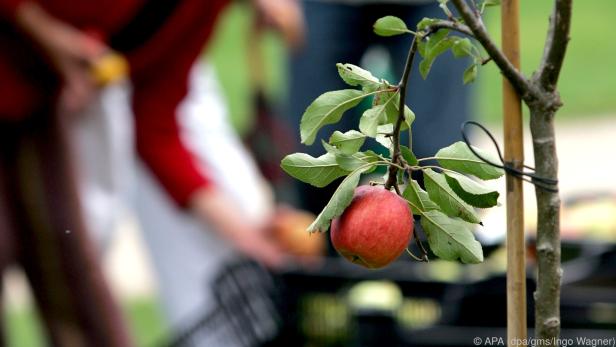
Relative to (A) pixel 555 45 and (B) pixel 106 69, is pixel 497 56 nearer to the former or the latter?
(A) pixel 555 45

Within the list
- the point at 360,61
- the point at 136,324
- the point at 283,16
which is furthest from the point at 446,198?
the point at 136,324

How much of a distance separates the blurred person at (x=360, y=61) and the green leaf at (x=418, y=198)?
2.88 metres

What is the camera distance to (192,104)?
3.89m

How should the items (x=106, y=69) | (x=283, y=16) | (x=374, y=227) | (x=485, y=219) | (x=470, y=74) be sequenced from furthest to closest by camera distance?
1. (x=283, y=16)
2. (x=485, y=219)
3. (x=106, y=69)
4. (x=470, y=74)
5. (x=374, y=227)

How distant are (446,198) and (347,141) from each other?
0.28ft

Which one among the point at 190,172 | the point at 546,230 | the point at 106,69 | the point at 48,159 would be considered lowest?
the point at 190,172

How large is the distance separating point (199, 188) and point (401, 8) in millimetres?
972

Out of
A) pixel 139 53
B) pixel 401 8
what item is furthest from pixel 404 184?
pixel 401 8

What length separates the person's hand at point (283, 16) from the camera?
150 inches

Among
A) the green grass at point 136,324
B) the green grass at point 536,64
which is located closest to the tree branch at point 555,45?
the green grass at point 136,324

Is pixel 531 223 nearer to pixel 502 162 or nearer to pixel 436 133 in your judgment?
pixel 436 133

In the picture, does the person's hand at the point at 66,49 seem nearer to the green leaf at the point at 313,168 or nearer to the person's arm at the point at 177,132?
the person's arm at the point at 177,132

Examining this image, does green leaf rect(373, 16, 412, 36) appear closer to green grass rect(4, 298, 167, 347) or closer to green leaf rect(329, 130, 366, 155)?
green leaf rect(329, 130, 366, 155)

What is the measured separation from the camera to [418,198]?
109cm
